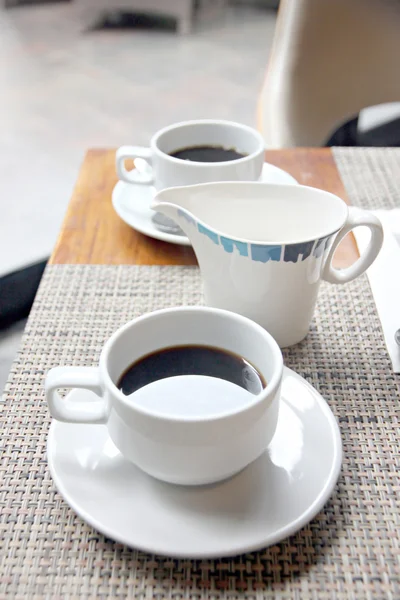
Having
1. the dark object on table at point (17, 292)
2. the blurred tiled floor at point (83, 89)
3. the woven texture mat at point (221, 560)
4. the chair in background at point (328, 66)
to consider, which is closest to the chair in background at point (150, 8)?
the blurred tiled floor at point (83, 89)

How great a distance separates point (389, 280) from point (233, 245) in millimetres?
195

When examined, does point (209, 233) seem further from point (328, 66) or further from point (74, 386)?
point (328, 66)

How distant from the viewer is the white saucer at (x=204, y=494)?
34 centimetres

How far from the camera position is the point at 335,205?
20.2 inches

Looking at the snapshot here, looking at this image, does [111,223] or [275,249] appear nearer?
[275,249]

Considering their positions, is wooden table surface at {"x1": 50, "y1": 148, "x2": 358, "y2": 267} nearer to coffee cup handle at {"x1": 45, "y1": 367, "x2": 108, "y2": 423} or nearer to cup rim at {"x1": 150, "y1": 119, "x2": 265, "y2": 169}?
cup rim at {"x1": 150, "y1": 119, "x2": 265, "y2": 169}

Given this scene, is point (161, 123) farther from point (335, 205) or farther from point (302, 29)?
point (335, 205)

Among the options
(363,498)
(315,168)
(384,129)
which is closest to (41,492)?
(363,498)

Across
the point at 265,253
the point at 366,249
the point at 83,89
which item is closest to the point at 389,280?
the point at 366,249

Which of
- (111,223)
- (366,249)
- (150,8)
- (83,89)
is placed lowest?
(83,89)

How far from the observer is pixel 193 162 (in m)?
0.64

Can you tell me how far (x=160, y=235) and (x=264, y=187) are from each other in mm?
148

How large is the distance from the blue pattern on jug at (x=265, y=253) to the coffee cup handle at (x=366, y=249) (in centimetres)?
6

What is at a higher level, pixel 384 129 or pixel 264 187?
pixel 264 187
